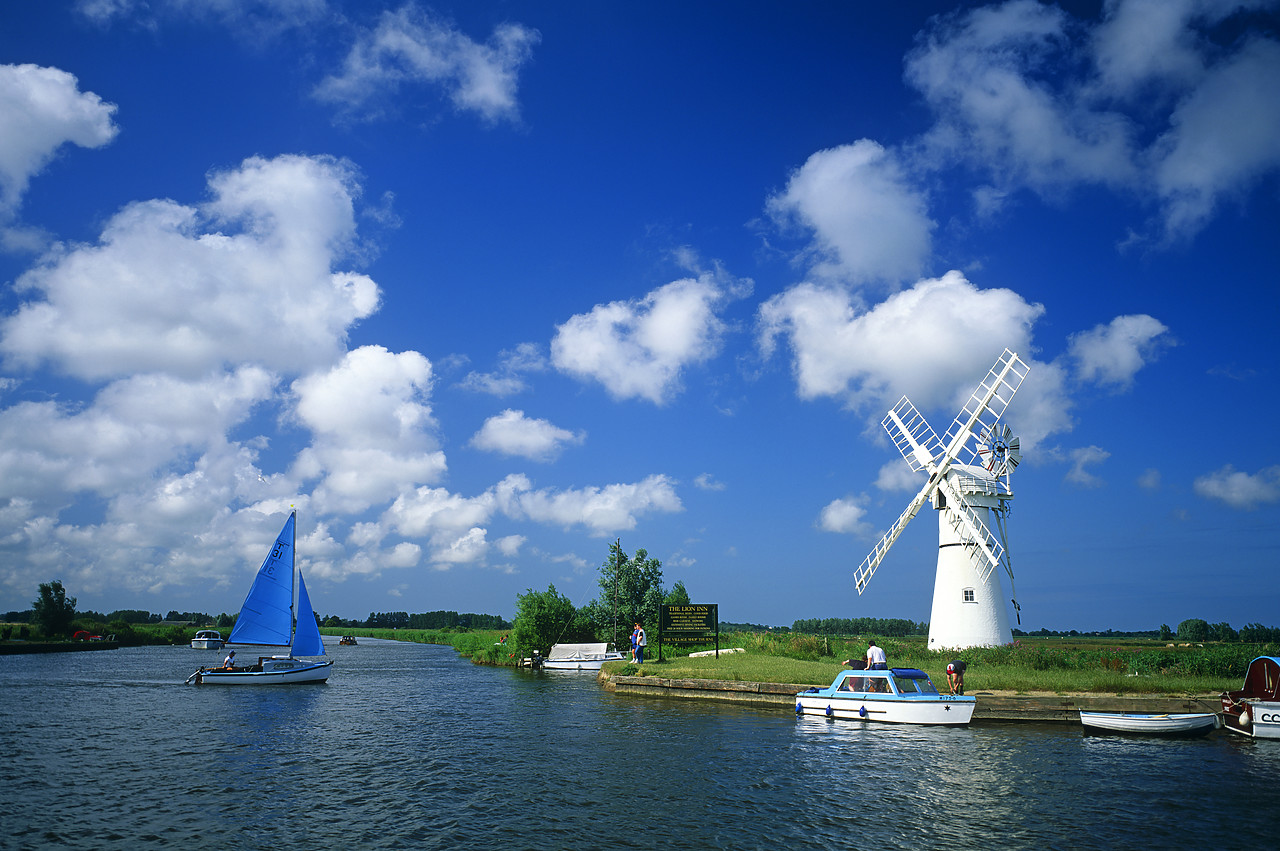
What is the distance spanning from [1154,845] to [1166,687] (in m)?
16.4

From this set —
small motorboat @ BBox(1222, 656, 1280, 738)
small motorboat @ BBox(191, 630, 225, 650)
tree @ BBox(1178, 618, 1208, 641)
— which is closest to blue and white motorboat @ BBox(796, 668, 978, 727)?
small motorboat @ BBox(1222, 656, 1280, 738)

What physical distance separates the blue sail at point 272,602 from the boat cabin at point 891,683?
37589mm

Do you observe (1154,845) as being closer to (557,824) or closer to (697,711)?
(557,824)

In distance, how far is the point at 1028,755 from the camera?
20531mm

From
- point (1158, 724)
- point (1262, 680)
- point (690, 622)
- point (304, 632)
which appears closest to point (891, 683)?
point (1158, 724)

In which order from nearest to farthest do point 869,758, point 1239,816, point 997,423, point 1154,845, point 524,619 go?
1. point 1154,845
2. point 1239,816
3. point 869,758
4. point 997,423
5. point 524,619

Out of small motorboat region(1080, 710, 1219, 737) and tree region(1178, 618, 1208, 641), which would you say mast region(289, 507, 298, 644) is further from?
tree region(1178, 618, 1208, 641)

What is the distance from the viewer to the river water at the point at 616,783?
1441 centimetres

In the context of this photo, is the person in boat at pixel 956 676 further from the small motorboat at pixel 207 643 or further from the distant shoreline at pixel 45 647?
the small motorboat at pixel 207 643

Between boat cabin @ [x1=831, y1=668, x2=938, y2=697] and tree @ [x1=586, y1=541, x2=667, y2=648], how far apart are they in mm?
37684

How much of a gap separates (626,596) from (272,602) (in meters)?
29.2

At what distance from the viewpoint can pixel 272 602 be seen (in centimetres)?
4762

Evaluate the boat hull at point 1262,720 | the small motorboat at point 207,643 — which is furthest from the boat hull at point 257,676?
the small motorboat at point 207,643

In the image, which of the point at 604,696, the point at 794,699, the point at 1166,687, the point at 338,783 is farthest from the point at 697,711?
the point at 1166,687
